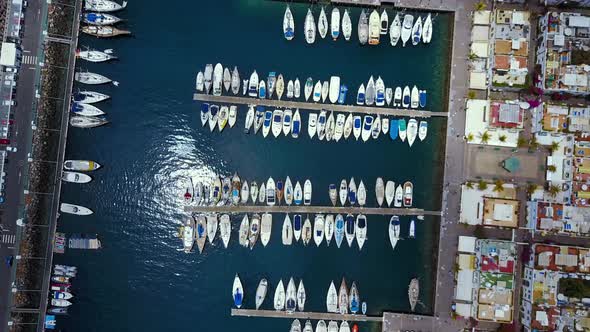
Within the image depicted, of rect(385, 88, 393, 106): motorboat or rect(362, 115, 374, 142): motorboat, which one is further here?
rect(385, 88, 393, 106): motorboat

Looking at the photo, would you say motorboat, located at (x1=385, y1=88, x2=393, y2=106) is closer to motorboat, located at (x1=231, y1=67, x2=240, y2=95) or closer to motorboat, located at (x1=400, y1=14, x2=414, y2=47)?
motorboat, located at (x1=400, y1=14, x2=414, y2=47)

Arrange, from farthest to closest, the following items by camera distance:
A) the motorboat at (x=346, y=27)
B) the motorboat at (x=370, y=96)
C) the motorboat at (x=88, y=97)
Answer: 1. the motorboat at (x=346, y=27)
2. the motorboat at (x=370, y=96)
3. the motorboat at (x=88, y=97)

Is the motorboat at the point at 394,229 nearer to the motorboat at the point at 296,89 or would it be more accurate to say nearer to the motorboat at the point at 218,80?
the motorboat at the point at 296,89

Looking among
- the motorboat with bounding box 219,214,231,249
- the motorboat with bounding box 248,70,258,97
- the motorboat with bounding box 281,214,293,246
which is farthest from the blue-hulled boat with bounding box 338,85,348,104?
the motorboat with bounding box 219,214,231,249

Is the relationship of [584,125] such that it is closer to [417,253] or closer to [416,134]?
[416,134]

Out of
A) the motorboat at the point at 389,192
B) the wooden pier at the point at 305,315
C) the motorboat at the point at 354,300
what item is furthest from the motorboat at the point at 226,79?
the motorboat at the point at 354,300

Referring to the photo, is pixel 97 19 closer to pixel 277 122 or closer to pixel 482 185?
pixel 277 122

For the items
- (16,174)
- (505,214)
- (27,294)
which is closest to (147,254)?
(27,294)
